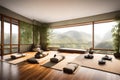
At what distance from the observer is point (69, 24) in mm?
6543

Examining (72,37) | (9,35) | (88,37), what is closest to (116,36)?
(88,37)

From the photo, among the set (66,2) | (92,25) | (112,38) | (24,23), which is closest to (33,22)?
(24,23)

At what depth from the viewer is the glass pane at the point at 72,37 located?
625 centimetres

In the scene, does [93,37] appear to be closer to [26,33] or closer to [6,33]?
[26,33]

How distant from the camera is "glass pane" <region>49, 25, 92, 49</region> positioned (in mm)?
6246

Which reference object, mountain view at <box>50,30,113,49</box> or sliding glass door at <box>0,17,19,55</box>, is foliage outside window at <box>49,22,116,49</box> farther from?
sliding glass door at <box>0,17,19,55</box>

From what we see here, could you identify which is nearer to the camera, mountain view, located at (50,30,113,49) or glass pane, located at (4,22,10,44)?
glass pane, located at (4,22,10,44)

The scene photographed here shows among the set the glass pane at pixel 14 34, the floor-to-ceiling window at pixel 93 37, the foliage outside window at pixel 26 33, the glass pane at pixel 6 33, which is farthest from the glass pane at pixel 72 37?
the glass pane at pixel 6 33

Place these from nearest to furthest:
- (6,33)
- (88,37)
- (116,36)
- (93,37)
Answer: (116,36) < (6,33) < (93,37) < (88,37)

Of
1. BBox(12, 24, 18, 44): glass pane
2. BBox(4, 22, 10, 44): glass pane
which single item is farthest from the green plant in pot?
BBox(4, 22, 10, 44): glass pane

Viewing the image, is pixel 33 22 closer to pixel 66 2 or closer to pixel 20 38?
pixel 20 38

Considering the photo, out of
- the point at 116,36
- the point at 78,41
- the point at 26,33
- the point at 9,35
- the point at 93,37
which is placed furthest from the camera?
the point at 78,41

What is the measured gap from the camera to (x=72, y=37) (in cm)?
850

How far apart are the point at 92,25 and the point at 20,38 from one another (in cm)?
524
